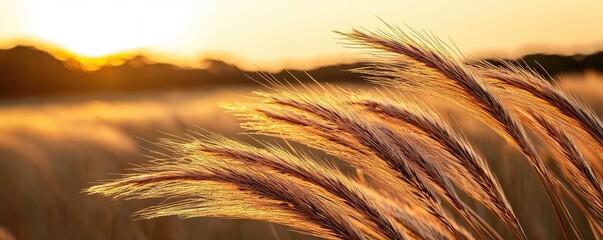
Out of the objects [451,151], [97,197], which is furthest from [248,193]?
[97,197]

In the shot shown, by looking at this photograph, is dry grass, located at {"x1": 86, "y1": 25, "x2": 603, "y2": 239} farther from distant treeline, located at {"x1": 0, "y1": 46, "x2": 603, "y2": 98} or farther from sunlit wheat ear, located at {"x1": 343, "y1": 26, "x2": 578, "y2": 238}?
distant treeline, located at {"x1": 0, "y1": 46, "x2": 603, "y2": 98}

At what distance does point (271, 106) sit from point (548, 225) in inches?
72.3

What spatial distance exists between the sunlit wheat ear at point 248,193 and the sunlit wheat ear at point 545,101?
0.31 metres

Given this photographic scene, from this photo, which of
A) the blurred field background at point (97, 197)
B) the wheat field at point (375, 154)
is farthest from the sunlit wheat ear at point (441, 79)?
the blurred field background at point (97, 197)

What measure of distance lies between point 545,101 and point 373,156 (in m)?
0.28

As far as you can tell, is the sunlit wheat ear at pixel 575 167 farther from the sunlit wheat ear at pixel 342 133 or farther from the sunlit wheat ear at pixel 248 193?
the sunlit wheat ear at pixel 248 193

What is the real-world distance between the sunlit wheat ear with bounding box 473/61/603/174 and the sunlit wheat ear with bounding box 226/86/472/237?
0.21 metres

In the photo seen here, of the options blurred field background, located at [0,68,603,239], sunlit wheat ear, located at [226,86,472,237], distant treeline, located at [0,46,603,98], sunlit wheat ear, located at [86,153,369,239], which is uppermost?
sunlit wheat ear, located at [226,86,472,237]

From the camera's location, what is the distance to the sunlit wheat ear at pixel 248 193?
800 mm

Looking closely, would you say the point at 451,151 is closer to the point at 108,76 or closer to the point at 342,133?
the point at 342,133

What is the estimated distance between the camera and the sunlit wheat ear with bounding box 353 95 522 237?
0.87 metres

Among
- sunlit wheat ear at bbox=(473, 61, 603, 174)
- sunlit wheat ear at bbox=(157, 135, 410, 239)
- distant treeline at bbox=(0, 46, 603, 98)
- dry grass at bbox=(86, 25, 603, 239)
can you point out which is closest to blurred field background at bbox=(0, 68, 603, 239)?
sunlit wheat ear at bbox=(473, 61, 603, 174)

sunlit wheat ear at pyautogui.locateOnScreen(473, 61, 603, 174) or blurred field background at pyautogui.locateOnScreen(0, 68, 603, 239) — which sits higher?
sunlit wheat ear at pyautogui.locateOnScreen(473, 61, 603, 174)

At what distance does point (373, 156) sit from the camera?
825mm
